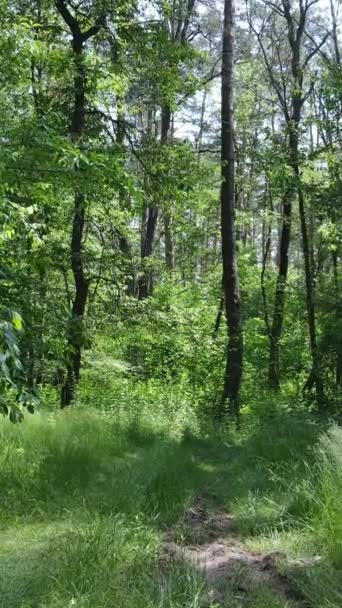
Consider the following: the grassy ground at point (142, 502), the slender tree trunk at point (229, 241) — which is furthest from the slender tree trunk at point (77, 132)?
the slender tree trunk at point (229, 241)

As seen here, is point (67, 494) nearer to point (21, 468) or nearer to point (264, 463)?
point (21, 468)

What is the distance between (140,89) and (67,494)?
7.57m

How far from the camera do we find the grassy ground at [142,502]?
3172 mm

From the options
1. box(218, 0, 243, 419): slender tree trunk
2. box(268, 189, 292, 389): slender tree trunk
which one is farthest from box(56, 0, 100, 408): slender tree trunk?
box(268, 189, 292, 389): slender tree trunk

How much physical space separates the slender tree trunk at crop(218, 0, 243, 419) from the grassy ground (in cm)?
233

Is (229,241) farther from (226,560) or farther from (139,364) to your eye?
(226,560)

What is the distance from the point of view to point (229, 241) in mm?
10242

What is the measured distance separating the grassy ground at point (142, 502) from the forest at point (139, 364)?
0.07 ft

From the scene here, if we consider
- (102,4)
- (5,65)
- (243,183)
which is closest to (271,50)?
(243,183)

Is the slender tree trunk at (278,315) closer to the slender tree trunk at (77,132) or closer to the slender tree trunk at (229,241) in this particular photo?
the slender tree trunk at (229,241)

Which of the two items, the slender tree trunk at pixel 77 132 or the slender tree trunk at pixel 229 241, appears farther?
the slender tree trunk at pixel 229 241

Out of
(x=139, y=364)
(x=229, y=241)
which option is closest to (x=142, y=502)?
(x=229, y=241)

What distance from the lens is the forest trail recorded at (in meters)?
3.32

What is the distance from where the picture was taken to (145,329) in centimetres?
1003
